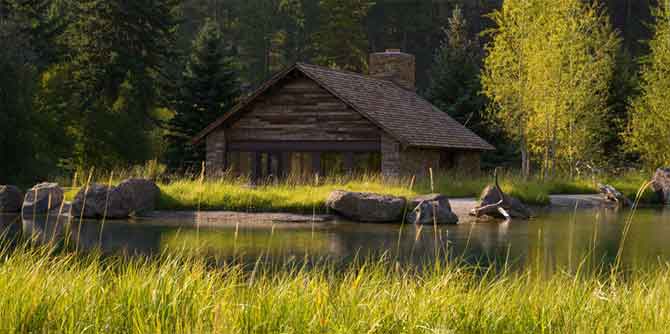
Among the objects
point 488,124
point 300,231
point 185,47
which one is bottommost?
point 300,231

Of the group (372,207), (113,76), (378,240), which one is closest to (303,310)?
(378,240)

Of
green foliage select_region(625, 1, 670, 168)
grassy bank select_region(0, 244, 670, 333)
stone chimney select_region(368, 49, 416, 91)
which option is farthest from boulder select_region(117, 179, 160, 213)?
green foliage select_region(625, 1, 670, 168)

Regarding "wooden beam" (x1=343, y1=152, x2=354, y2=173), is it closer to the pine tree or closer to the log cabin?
the log cabin

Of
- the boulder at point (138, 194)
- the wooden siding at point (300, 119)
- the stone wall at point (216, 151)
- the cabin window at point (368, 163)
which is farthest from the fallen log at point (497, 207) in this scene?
the stone wall at point (216, 151)

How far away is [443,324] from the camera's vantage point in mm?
5590

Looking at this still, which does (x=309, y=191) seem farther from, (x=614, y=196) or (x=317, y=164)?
(x=614, y=196)

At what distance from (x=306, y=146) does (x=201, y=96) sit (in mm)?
9535

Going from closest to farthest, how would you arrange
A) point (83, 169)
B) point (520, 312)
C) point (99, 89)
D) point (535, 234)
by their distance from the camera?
point (520, 312)
point (535, 234)
point (83, 169)
point (99, 89)

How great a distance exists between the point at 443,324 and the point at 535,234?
13.6 meters

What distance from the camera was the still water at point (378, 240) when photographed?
13.7 metres

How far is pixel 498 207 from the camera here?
77.9 feet

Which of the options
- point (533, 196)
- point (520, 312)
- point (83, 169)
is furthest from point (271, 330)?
point (83, 169)

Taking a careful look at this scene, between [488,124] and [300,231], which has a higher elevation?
[488,124]

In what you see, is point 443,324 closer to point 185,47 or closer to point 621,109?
point 621,109
